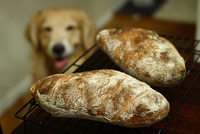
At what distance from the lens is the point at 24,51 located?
7.27 feet

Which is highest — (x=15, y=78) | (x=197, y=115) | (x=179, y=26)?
(x=197, y=115)

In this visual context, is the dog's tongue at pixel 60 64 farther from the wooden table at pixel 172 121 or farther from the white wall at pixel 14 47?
the wooden table at pixel 172 121

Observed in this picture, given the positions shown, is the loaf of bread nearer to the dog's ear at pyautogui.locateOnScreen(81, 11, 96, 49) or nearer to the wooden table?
the wooden table

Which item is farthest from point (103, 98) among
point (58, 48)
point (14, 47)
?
point (14, 47)

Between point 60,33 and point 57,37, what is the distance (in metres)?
0.03

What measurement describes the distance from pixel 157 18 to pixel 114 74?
2426 mm

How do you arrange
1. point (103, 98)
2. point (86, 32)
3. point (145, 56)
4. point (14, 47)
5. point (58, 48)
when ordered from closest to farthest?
point (103, 98) → point (145, 56) → point (58, 48) → point (86, 32) → point (14, 47)

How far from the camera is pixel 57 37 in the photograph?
1661mm

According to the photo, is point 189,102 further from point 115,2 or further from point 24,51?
point 115,2

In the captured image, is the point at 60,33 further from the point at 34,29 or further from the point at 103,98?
the point at 103,98

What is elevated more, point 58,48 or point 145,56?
point 145,56

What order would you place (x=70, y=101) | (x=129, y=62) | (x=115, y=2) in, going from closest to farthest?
(x=70, y=101) < (x=129, y=62) < (x=115, y=2)

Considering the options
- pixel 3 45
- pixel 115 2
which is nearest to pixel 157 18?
pixel 115 2

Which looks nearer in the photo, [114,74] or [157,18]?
[114,74]
